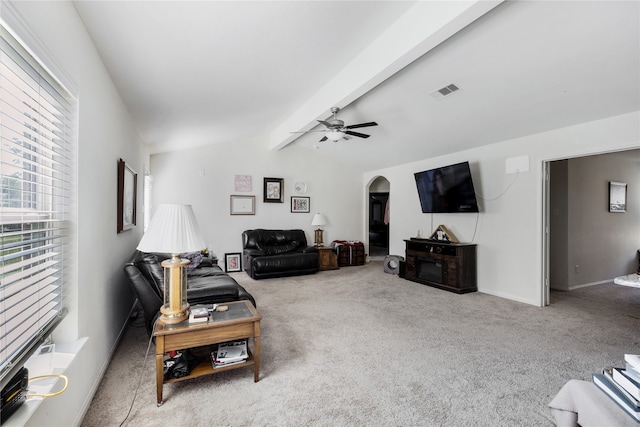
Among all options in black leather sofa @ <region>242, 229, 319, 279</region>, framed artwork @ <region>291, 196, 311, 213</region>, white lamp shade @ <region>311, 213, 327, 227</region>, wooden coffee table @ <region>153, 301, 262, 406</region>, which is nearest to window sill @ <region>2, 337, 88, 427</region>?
wooden coffee table @ <region>153, 301, 262, 406</region>

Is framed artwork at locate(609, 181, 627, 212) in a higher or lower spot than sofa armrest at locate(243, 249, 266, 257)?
higher

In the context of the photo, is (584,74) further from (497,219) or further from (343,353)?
(343,353)

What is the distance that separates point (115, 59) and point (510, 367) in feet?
12.7

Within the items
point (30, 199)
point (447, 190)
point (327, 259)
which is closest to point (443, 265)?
point (447, 190)

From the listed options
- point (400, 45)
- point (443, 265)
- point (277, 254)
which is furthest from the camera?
point (277, 254)

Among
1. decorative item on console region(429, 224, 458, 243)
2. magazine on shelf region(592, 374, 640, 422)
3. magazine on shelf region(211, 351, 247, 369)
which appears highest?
decorative item on console region(429, 224, 458, 243)

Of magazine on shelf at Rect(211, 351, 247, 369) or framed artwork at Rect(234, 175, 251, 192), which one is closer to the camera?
magazine on shelf at Rect(211, 351, 247, 369)

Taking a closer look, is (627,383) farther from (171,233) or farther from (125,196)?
(125,196)

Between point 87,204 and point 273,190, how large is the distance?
472 centimetres

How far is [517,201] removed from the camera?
4234mm

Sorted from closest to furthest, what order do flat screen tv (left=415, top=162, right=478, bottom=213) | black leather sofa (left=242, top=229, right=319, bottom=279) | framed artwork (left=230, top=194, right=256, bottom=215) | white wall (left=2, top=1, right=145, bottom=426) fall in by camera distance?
white wall (left=2, top=1, right=145, bottom=426) → flat screen tv (left=415, top=162, right=478, bottom=213) → black leather sofa (left=242, top=229, right=319, bottom=279) → framed artwork (left=230, top=194, right=256, bottom=215)

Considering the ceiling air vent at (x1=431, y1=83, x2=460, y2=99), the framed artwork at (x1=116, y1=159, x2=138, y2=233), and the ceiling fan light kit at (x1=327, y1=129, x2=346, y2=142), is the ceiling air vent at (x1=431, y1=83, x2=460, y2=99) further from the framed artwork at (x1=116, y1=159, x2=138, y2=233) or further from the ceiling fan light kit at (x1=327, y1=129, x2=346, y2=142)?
the framed artwork at (x1=116, y1=159, x2=138, y2=233)

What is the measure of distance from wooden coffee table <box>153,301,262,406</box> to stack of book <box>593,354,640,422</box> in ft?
5.95

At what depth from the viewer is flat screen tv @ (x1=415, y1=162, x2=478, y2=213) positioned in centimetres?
456
